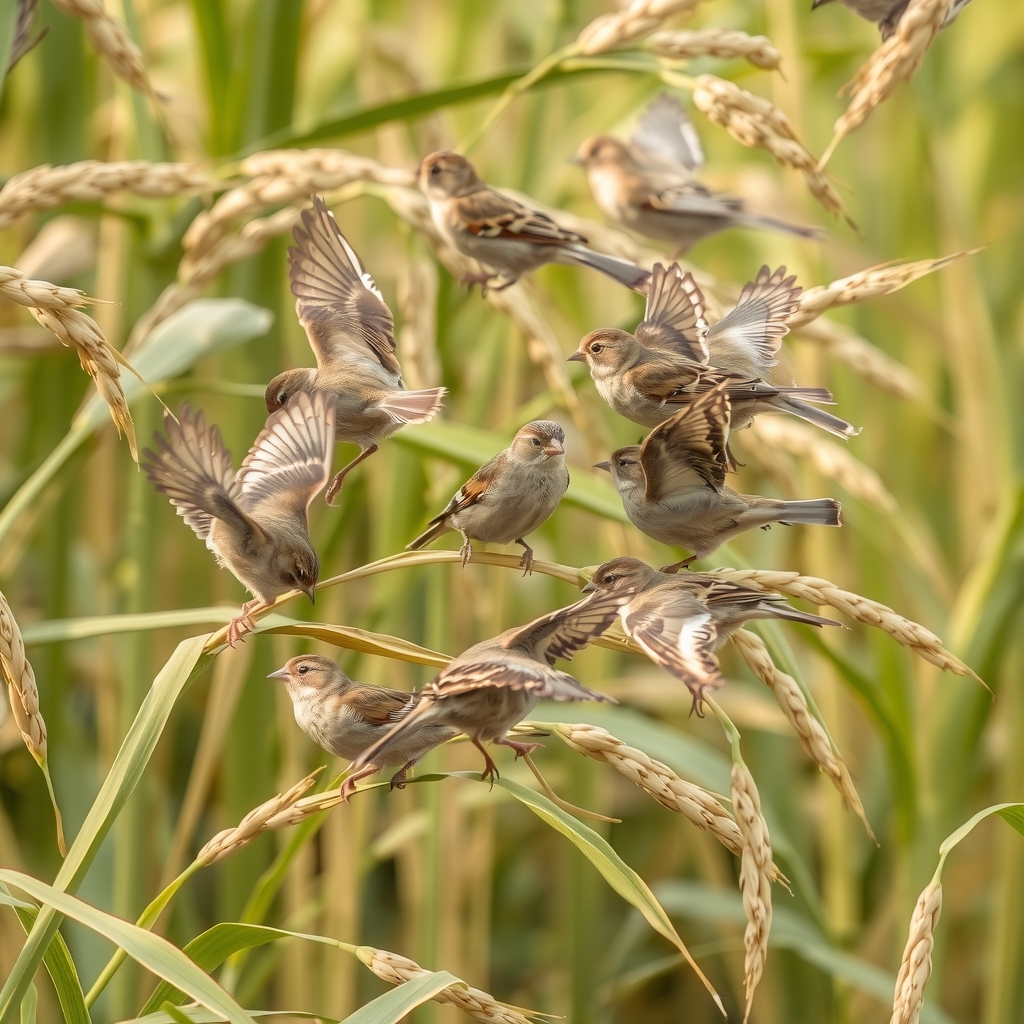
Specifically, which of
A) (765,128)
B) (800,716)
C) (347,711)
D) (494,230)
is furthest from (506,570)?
(800,716)

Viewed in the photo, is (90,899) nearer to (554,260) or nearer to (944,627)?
(554,260)

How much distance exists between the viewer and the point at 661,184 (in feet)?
8.22

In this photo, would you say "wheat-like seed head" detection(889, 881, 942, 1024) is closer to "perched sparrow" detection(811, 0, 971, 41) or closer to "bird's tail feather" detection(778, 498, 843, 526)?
"bird's tail feather" detection(778, 498, 843, 526)

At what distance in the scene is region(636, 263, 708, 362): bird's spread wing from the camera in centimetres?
155

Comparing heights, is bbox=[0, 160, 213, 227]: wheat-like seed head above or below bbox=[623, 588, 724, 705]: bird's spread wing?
above

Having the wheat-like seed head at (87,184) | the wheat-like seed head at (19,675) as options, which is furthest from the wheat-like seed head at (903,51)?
the wheat-like seed head at (19,675)

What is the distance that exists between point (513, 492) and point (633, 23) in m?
0.71

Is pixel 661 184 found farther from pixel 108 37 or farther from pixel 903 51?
pixel 108 37

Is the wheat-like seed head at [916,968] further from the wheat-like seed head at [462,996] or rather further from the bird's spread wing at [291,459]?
the bird's spread wing at [291,459]

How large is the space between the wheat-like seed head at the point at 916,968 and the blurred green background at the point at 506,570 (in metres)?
0.62

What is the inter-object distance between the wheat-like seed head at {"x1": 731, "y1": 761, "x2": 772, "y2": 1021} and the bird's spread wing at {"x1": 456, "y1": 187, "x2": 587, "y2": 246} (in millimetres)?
883

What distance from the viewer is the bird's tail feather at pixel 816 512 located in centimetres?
138

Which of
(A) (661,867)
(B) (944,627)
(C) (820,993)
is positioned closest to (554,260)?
(B) (944,627)

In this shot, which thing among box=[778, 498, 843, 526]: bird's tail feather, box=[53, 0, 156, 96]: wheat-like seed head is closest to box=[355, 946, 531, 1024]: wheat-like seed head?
box=[778, 498, 843, 526]: bird's tail feather
